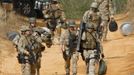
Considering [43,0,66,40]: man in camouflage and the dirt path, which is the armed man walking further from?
[43,0,66,40]: man in camouflage

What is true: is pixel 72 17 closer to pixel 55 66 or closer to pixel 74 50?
pixel 55 66

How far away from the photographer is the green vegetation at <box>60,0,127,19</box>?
34.2m

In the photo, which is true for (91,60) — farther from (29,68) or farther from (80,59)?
(80,59)

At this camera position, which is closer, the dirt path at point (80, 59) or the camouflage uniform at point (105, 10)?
the dirt path at point (80, 59)

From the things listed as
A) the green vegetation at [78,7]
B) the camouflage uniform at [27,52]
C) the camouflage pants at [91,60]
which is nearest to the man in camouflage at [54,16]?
the green vegetation at [78,7]

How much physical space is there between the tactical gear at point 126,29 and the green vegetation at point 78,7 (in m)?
4.30

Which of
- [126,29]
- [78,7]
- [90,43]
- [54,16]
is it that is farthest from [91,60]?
[78,7]

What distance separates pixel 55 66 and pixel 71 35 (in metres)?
4.42

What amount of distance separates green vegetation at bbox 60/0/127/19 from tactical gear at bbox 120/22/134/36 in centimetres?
430

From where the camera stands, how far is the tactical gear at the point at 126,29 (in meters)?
29.0

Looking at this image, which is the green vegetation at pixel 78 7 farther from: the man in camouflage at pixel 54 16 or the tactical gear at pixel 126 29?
the man in camouflage at pixel 54 16

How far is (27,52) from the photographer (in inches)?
766

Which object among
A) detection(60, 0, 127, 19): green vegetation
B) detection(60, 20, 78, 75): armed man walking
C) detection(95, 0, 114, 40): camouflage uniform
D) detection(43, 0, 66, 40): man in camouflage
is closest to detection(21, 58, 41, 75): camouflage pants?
detection(60, 20, 78, 75): armed man walking

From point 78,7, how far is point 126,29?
275 inches
